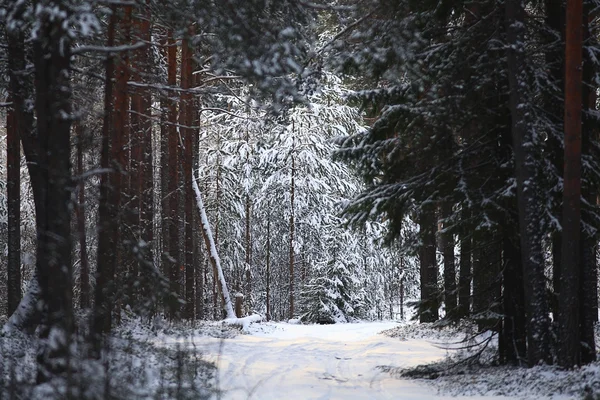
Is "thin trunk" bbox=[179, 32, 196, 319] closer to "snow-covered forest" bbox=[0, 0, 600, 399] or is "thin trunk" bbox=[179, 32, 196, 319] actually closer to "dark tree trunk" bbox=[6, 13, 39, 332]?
"snow-covered forest" bbox=[0, 0, 600, 399]

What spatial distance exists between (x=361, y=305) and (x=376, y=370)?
1645 cm

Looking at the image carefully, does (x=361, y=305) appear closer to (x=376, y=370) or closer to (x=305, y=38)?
(x=376, y=370)

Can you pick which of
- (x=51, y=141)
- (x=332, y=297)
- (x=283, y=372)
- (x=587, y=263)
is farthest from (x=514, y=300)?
(x=332, y=297)

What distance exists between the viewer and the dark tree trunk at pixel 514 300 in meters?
9.95

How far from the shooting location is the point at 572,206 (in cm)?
845

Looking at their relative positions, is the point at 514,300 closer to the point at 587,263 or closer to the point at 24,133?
the point at 587,263

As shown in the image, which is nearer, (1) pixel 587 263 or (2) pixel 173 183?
(1) pixel 587 263

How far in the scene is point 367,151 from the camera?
Answer: 35.6 feet

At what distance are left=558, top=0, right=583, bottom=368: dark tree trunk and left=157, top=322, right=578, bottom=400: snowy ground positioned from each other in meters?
1.59

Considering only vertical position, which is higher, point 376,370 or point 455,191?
point 455,191

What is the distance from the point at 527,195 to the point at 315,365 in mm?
5415

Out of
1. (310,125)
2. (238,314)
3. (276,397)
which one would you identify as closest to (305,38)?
(276,397)

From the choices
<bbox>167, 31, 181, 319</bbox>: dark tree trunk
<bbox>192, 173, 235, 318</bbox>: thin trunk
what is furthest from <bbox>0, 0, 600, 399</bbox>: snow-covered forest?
<bbox>192, 173, 235, 318</bbox>: thin trunk

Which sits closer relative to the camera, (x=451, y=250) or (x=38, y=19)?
(x=38, y=19)
